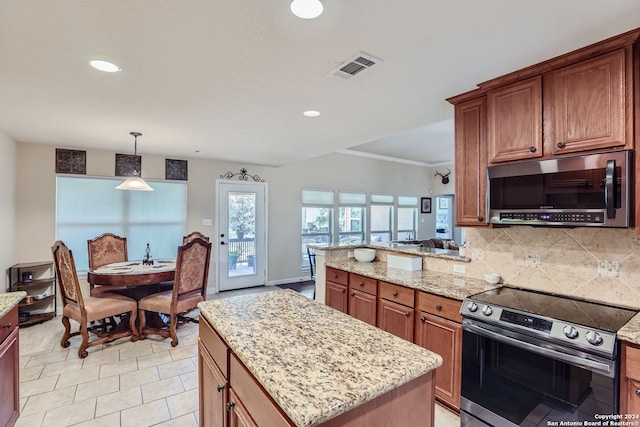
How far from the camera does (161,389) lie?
2578 millimetres

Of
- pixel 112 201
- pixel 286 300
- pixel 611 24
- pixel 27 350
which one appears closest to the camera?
pixel 611 24

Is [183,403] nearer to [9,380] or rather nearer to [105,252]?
[9,380]

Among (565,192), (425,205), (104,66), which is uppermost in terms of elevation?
(104,66)

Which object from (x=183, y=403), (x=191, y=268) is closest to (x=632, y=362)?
(x=183, y=403)

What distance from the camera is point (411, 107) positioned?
267cm

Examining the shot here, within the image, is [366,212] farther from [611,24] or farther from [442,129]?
[611,24]

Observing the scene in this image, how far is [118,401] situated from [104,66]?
2419mm

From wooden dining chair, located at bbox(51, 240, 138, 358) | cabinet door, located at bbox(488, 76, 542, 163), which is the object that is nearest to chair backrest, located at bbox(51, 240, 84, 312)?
wooden dining chair, located at bbox(51, 240, 138, 358)

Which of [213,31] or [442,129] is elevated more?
[442,129]

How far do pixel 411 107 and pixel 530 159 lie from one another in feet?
3.42

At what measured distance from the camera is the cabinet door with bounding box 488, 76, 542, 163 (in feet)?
6.47

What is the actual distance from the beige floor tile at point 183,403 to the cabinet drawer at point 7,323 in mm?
1154

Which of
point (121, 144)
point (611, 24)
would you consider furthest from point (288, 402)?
point (121, 144)

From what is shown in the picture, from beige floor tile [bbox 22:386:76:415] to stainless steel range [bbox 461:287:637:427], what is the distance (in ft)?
9.66
